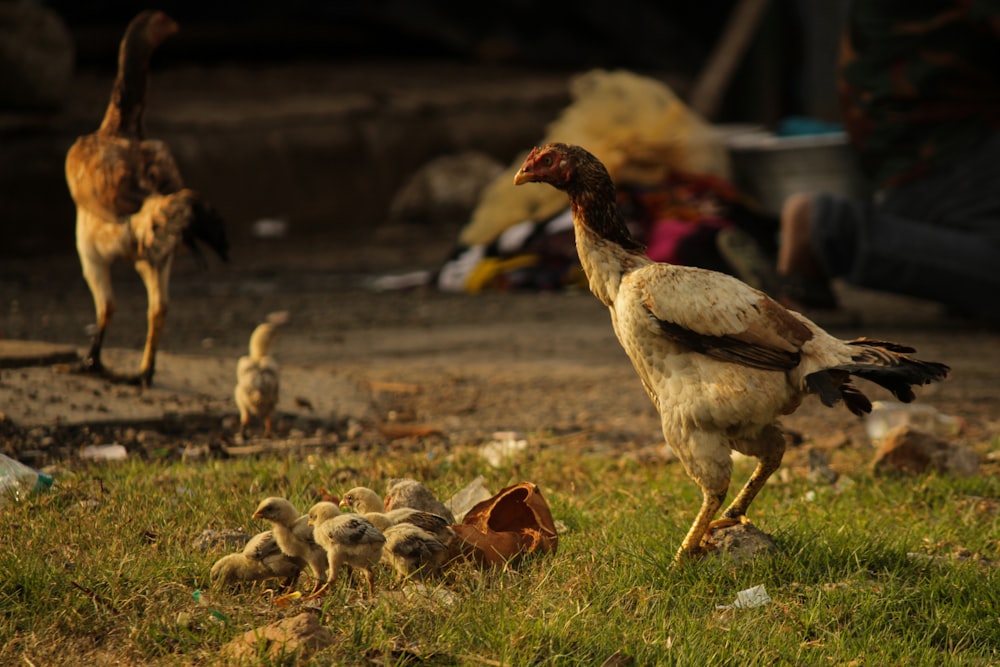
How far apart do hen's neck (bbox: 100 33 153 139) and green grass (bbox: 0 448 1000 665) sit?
1.81 metres

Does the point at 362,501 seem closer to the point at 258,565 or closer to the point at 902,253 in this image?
the point at 258,565

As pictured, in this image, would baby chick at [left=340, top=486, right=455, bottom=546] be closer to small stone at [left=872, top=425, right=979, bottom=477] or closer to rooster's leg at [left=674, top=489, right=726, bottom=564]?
rooster's leg at [left=674, top=489, right=726, bottom=564]

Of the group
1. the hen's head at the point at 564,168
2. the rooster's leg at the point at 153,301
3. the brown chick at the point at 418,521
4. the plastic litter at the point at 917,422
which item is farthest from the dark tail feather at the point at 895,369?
the rooster's leg at the point at 153,301

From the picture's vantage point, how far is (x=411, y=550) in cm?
313

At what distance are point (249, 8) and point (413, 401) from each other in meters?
8.55

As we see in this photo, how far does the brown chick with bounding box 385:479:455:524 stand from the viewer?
3.54 meters

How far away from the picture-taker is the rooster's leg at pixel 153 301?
17.1ft

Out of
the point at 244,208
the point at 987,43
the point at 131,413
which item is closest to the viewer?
the point at 131,413

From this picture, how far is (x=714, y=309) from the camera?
331cm

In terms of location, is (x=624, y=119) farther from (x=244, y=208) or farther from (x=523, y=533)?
(x=523, y=533)

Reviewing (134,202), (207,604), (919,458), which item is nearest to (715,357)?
(207,604)

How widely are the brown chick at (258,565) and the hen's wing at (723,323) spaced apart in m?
1.13

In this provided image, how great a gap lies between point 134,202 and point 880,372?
3212 millimetres

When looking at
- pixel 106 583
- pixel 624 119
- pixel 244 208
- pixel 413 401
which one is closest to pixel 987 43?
pixel 624 119
